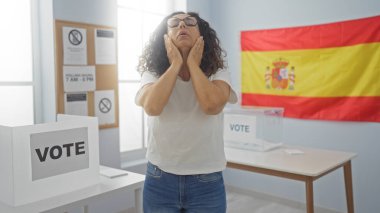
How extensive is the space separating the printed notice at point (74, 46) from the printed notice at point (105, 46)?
0.12m

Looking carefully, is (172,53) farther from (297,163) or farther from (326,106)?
(326,106)

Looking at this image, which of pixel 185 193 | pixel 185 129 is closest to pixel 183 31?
pixel 185 129

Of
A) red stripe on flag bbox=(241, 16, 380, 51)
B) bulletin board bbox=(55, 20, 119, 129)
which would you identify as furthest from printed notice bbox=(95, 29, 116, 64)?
red stripe on flag bbox=(241, 16, 380, 51)

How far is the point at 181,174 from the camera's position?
123 cm

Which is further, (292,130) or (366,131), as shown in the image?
(292,130)

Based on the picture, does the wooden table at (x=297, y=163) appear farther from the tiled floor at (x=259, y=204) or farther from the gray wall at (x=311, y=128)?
the tiled floor at (x=259, y=204)

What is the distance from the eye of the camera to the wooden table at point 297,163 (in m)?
2.22

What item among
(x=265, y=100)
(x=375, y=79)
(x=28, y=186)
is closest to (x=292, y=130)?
(x=265, y=100)

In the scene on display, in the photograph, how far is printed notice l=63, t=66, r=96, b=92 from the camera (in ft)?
8.61

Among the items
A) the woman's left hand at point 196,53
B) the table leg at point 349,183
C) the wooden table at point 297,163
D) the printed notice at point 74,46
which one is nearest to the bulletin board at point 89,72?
the printed notice at point 74,46

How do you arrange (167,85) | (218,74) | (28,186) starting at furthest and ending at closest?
(28,186) < (218,74) < (167,85)

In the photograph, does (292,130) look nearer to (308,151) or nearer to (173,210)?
(308,151)

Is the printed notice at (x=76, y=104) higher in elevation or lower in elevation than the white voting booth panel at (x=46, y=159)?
higher

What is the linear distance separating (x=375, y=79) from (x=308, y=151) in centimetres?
79
